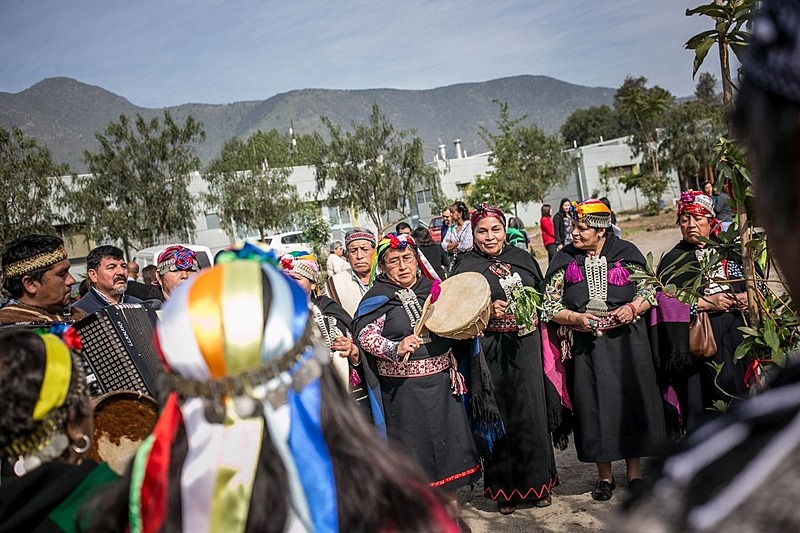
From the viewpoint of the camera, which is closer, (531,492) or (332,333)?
(332,333)

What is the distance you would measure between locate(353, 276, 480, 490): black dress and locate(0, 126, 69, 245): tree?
20298mm

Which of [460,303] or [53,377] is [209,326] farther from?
[460,303]

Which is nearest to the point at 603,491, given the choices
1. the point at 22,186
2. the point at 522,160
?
the point at 22,186

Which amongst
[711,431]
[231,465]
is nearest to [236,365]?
[231,465]

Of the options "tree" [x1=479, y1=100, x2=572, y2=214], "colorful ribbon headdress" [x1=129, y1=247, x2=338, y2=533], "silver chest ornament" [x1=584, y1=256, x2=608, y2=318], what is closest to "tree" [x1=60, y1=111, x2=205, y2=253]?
"tree" [x1=479, y1=100, x2=572, y2=214]

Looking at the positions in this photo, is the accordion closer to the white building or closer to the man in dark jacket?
the man in dark jacket

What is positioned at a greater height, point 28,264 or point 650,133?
point 650,133

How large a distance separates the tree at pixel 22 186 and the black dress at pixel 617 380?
21121 mm

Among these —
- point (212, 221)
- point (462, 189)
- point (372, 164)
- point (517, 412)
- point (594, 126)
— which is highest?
point (594, 126)

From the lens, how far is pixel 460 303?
5309mm

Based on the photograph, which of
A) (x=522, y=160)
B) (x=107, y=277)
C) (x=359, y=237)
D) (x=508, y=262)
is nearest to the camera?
(x=508, y=262)

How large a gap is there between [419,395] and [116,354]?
224cm

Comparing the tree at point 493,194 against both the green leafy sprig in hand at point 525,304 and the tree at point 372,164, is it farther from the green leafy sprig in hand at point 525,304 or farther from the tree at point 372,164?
the green leafy sprig in hand at point 525,304

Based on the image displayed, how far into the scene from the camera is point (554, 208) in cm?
5306
